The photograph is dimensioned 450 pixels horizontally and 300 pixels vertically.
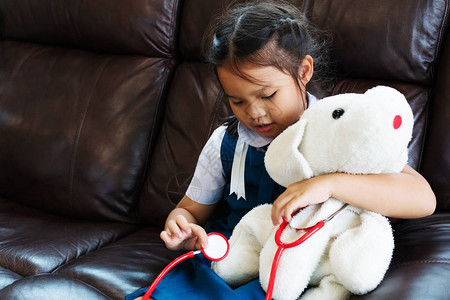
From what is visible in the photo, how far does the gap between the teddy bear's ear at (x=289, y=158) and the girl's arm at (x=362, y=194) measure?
2cm

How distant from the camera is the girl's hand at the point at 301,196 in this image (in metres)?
0.85

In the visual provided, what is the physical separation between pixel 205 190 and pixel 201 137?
0.95 feet

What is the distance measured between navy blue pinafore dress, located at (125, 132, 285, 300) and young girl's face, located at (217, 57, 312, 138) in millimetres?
107

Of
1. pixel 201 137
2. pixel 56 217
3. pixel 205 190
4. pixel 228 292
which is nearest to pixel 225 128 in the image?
pixel 205 190

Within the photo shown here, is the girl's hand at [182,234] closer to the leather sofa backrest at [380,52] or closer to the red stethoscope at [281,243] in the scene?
the red stethoscope at [281,243]

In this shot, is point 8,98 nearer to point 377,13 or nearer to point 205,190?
point 205,190

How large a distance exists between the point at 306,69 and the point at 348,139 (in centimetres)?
36

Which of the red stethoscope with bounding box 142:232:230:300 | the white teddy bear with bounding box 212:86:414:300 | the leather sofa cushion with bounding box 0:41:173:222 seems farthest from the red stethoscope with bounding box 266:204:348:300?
the leather sofa cushion with bounding box 0:41:173:222

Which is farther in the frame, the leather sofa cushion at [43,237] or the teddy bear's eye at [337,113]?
the leather sofa cushion at [43,237]

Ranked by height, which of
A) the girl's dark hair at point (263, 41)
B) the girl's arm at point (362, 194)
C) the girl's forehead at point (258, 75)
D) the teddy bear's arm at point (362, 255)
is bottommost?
the teddy bear's arm at point (362, 255)

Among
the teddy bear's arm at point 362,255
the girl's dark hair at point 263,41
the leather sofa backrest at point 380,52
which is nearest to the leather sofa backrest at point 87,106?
the leather sofa backrest at point 380,52

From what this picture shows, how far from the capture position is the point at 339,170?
2.88 ft

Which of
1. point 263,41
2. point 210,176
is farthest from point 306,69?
point 210,176

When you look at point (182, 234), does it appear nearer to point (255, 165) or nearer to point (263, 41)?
point (255, 165)
